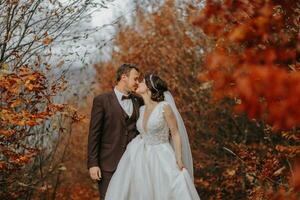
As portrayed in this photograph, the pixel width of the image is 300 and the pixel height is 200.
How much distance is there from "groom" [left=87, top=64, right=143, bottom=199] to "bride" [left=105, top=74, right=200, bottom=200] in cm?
10

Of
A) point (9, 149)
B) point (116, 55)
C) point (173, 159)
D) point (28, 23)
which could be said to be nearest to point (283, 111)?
point (173, 159)

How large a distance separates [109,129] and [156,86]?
786mm

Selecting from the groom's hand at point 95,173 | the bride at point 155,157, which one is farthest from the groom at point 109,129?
the bride at point 155,157

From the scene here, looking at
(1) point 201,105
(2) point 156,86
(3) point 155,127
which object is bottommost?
(1) point 201,105

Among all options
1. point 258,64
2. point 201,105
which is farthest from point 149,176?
point 201,105

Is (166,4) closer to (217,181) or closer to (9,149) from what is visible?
(217,181)

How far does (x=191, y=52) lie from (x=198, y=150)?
281 cm

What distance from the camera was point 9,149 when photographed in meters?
6.74

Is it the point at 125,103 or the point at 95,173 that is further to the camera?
the point at 125,103

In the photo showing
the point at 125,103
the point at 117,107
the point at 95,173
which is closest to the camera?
the point at 95,173

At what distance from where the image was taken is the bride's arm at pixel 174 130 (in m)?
6.41

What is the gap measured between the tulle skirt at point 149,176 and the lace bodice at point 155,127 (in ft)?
0.24

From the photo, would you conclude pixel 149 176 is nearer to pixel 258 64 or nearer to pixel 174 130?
pixel 174 130

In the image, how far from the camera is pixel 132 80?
668cm
